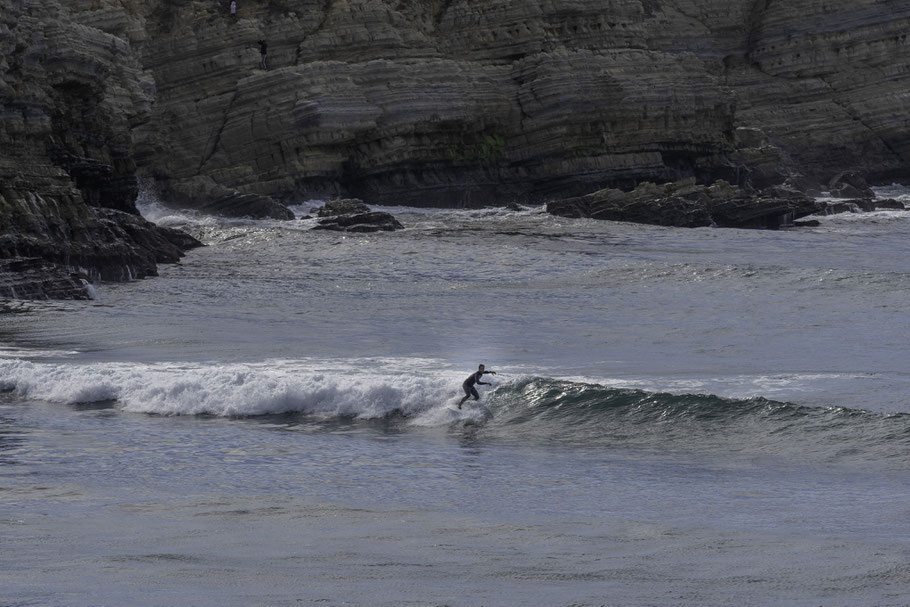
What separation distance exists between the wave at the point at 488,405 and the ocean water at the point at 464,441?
38 millimetres

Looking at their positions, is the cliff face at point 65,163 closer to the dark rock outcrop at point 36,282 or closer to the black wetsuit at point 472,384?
the dark rock outcrop at point 36,282

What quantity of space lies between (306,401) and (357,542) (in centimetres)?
646

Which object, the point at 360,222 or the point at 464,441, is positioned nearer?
the point at 464,441

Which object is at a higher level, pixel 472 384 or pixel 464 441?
pixel 472 384

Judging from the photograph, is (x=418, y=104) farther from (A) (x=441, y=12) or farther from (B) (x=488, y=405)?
(B) (x=488, y=405)

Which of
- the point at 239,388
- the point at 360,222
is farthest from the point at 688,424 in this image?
the point at 360,222

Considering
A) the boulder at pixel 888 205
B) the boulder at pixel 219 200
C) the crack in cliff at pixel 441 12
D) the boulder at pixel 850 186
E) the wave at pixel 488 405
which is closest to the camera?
the wave at pixel 488 405

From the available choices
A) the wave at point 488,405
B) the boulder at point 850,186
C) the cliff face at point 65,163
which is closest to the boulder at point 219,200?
the cliff face at point 65,163

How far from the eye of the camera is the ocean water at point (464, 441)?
342 inches

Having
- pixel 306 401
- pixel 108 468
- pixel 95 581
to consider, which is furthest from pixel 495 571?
pixel 306 401

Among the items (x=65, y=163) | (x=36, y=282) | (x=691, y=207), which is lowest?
(x=36, y=282)

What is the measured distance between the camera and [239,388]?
16.3 meters

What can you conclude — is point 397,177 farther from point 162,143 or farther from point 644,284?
point 644,284

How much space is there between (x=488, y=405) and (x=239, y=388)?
122 inches
